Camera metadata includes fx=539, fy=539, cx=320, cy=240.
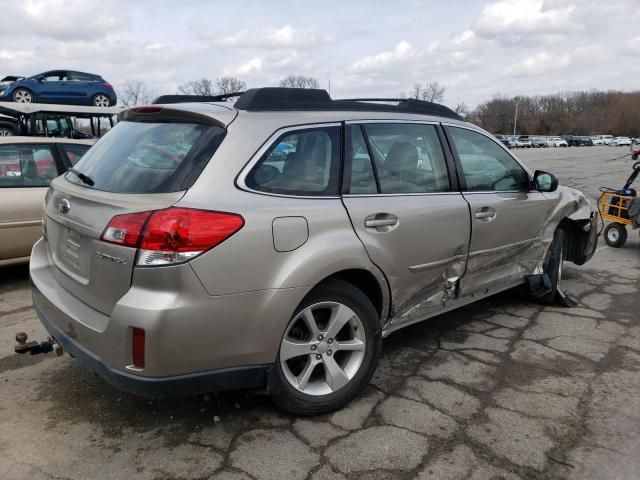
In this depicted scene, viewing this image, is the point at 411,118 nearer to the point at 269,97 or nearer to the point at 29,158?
the point at 269,97

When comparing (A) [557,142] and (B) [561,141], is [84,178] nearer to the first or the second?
(A) [557,142]

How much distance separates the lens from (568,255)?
17.7 ft

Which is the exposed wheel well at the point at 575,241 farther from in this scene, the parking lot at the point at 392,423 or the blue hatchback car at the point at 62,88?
the blue hatchback car at the point at 62,88

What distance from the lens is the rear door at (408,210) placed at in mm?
3086

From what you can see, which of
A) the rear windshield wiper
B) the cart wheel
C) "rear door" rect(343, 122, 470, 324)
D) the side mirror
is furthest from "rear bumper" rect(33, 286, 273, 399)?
the cart wheel

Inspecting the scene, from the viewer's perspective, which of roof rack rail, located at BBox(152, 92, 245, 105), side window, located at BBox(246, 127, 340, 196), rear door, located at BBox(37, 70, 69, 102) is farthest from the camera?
rear door, located at BBox(37, 70, 69, 102)

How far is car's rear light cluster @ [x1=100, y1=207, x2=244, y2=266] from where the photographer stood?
233 cm

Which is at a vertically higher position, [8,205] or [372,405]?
[8,205]

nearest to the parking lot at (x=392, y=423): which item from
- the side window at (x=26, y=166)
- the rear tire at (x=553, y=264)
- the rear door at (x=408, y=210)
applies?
the rear door at (x=408, y=210)

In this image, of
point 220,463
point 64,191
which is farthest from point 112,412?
point 64,191

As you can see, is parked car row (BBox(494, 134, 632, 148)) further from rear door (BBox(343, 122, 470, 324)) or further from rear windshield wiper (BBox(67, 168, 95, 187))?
rear windshield wiper (BBox(67, 168, 95, 187))

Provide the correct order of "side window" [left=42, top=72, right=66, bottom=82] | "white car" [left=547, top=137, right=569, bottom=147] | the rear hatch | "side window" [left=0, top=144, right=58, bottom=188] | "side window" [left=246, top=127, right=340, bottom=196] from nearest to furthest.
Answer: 1. the rear hatch
2. "side window" [left=246, top=127, right=340, bottom=196]
3. "side window" [left=0, top=144, right=58, bottom=188]
4. "side window" [left=42, top=72, right=66, bottom=82]
5. "white car" [left=547, top=137, right=569, bottom=147]

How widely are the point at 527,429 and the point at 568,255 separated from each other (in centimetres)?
301

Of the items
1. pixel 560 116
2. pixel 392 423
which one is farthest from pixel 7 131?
pixel 560 116
